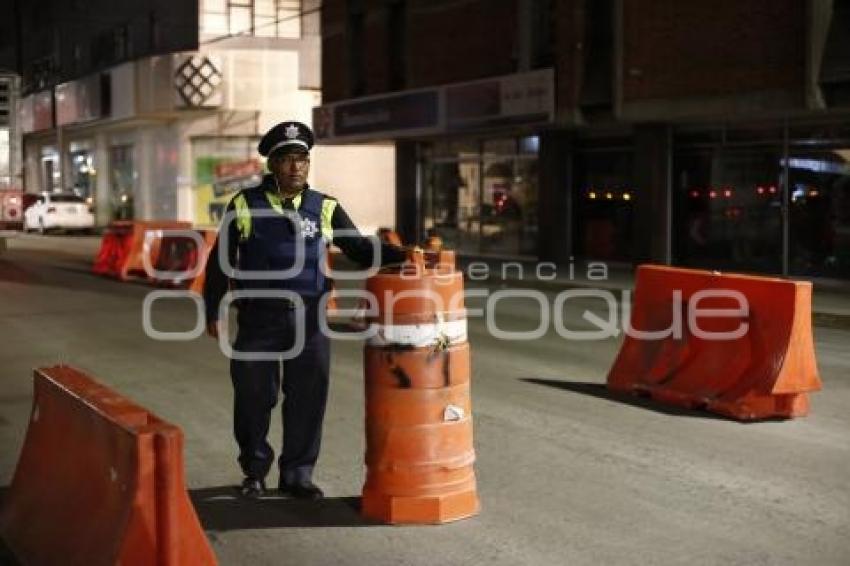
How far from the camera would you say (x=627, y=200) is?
78.0ft

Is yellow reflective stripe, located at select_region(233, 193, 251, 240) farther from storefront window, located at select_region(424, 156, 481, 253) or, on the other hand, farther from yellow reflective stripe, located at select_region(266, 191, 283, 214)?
storefront window, located at select_region(424, 156, 481, 253)

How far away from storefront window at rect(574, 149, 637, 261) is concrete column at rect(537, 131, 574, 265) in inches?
10.6

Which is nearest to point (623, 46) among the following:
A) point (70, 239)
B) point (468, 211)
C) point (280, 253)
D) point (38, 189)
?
point (468, 211)

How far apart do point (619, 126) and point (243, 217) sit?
17801mm

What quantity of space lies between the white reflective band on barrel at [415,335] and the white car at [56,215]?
37425 millimetres

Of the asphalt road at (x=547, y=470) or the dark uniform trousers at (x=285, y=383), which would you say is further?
the dark uniform trousers at (x=285, y=383)

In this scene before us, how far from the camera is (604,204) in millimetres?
24141

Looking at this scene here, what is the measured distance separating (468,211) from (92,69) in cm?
2835

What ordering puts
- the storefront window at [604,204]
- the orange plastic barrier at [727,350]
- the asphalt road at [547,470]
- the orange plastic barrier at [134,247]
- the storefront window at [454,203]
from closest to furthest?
the asphalt road at [547,470], the orange plastic barrier at [727,350], the orange plastic barrier at [134,247], the storefront window at [604,204], the storefront window at [454,203]

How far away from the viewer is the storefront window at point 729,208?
66.9ft

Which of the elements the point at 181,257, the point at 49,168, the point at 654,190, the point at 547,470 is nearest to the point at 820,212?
the point at 654,190

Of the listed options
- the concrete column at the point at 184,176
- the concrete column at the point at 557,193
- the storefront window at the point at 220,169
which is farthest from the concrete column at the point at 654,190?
the concrete column at the point at 184,176

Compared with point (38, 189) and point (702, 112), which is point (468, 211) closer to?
point (702, 112)

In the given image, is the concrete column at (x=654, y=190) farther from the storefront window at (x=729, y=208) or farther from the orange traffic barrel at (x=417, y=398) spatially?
the orange traffic barrel at (x=417, y=398)
